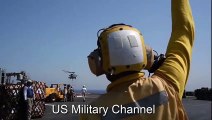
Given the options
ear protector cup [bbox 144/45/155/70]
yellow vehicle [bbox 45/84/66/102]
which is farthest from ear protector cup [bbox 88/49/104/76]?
yellow vehicle [bbox 45/84/66/102]

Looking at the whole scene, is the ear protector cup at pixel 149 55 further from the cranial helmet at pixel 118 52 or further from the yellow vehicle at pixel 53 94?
the yellow vehicle at pixel 53 94

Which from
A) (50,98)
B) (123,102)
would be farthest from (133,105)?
(50,98)

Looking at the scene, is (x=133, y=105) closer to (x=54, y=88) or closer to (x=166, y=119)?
(x=166, y=119)

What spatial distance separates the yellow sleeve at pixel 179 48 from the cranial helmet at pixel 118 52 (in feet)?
0.44

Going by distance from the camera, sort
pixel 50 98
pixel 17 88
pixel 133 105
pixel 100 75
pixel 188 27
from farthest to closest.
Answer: pixel 50 98, pixel 17 88, pixel 188 27, pixel 100 75, pixel 133 105

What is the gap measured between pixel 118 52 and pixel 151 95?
0.75 feet

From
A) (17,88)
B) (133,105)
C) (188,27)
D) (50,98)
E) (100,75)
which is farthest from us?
(50,98)

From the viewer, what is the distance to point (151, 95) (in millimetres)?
1493

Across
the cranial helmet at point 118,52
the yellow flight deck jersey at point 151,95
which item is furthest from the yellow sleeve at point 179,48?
the cranial helmet at point 118,52

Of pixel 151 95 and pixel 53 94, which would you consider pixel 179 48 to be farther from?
pixel 53 94

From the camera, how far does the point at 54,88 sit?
32.5 meters

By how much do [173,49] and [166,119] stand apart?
37cm

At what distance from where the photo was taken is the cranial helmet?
4.88 feet

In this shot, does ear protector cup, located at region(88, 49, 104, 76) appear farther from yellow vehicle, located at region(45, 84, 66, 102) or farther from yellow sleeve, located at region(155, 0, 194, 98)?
yellow vehicle, located at region(45, 84, 66, 102)
